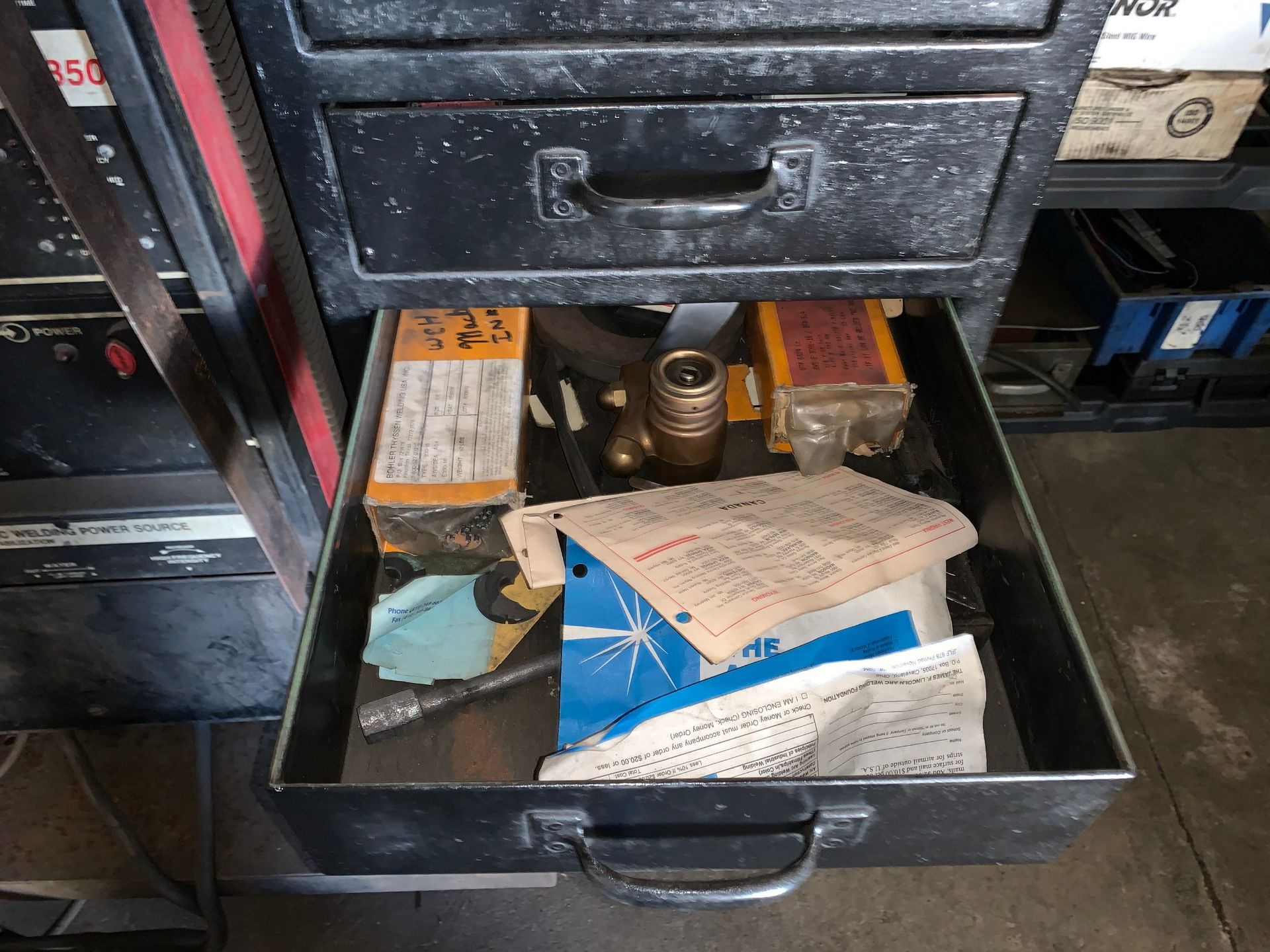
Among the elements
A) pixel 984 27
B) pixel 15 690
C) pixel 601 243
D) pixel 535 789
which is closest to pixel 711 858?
pixel 535 789

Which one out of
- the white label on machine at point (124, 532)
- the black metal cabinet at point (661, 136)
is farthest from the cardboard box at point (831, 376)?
the white label on machine at point (124, 532)

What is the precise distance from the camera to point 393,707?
0.60m

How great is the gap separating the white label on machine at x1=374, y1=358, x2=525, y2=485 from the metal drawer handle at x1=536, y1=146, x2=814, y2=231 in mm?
180

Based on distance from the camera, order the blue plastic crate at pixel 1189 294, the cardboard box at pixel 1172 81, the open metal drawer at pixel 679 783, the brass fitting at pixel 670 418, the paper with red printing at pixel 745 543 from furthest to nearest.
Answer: the blue plastic crate at pixel 1189 294 → the cardboard box at pixel 1172 81 → the brass fitting at pixel 670 418 → the paper with red printing at pixel 745 543 → the open metal drawer at pixel 679 783

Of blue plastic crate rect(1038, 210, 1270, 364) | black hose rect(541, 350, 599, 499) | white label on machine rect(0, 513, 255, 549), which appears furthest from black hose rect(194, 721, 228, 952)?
blue plastic crate rect(1038, 210, 1270, 364)

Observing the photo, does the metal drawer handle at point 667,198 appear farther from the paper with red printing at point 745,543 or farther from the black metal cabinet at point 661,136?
the paper with red printing at point 745,543

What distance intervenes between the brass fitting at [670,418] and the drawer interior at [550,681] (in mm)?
47

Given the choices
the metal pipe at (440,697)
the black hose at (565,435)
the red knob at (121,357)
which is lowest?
the metal pipe at (440,697)

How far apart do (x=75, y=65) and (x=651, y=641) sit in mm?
500

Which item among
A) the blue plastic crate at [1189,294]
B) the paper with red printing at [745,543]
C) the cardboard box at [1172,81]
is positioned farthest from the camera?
the blue plastic crate at [1189,294]

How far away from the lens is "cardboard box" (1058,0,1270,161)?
2.80 ft

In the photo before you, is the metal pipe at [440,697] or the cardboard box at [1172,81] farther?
the cardboard box at [1172,81]

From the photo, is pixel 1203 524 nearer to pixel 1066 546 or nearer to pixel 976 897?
pixel 1066 546

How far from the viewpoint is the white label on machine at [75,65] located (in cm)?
50
